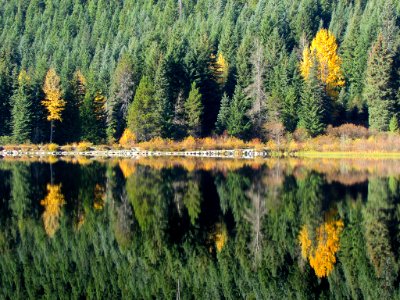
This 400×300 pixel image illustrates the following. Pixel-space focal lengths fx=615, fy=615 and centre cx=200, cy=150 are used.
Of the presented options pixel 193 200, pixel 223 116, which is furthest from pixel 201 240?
pixel 223 116

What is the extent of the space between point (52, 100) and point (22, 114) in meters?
5.04

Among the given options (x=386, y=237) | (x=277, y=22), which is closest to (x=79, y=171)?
(x=386, y=237)

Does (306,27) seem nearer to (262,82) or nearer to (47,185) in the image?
(262,82)

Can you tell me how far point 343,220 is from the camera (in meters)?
26.3

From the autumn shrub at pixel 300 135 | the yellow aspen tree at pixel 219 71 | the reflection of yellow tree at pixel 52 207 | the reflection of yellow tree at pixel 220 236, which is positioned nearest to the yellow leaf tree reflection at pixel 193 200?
the reflection of yellow tree at pixel 220 236

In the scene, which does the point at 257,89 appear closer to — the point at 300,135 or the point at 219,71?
the point at 219,71

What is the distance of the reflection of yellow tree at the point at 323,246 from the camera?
19.6 metres

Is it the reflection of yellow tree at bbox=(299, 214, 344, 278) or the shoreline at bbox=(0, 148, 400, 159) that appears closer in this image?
the reflection of yellow tree at bbox=(299, 214, 344, 278)

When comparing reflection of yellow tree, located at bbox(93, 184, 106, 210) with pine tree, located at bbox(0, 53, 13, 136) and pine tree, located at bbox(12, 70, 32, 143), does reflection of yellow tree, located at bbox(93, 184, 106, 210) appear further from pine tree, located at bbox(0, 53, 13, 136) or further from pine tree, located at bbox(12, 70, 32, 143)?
pine tree, located at bbox(0, 53, 13, 136)

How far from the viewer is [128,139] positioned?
8375cm

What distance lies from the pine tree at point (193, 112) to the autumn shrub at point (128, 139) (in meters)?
7.58

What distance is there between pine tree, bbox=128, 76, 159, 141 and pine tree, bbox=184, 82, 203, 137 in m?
4.48

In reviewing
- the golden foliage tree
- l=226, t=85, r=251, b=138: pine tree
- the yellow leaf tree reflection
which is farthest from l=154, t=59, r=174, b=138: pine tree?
the yellow leaf tree reflection

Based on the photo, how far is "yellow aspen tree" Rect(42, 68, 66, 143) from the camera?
88781 millimetres
